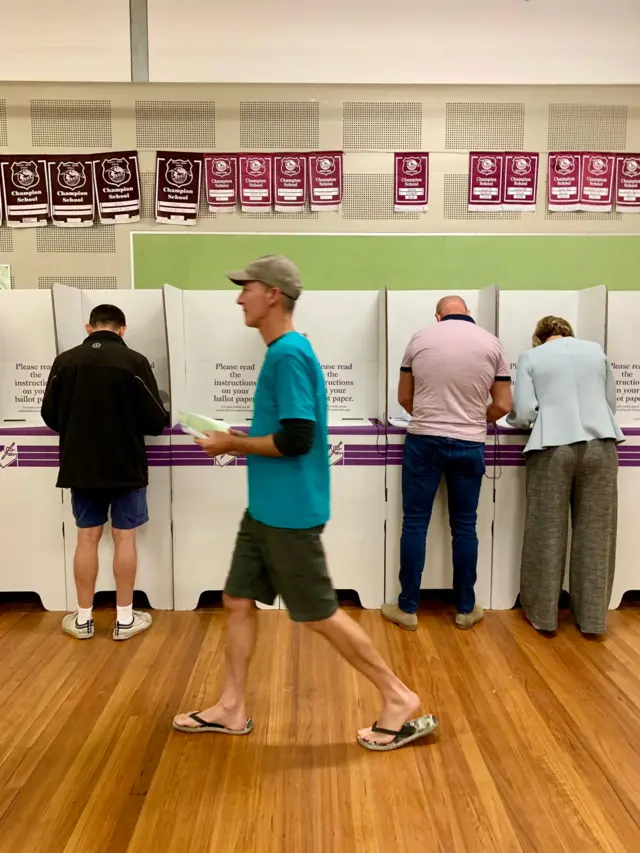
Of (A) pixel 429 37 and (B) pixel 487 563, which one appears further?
(A) pixel 429 37

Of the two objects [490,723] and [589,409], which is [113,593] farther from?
[589,409]

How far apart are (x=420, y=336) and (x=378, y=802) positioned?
1.88 m

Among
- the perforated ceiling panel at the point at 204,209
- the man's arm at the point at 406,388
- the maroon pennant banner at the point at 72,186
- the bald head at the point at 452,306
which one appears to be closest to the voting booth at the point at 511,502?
the man's arm at the point at 406,388

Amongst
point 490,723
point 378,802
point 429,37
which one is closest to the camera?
point 378,802

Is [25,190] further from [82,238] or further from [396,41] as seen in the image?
[396,41]

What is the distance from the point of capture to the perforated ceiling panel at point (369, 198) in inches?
155

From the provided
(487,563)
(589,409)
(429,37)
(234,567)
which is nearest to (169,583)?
(234,567)

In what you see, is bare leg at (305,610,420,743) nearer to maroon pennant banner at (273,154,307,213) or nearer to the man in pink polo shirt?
the man in pink polo shirt

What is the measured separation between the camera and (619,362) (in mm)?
3193

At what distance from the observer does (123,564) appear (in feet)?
9.09

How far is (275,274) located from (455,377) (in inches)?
49.5

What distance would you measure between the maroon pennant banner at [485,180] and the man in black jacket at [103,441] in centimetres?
248

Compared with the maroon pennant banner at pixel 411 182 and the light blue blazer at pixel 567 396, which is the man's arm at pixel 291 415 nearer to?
the light blue blazer at pixel 567 396

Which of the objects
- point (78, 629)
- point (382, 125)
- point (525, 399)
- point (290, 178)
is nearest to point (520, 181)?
point (382, 125)
